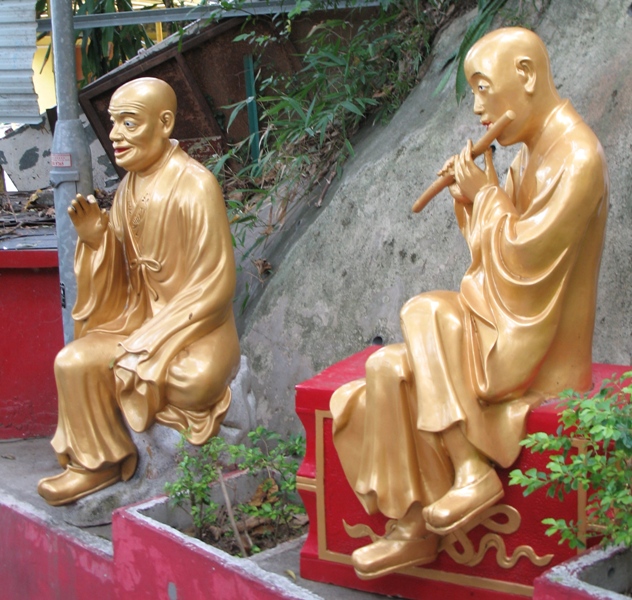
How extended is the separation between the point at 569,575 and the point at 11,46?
4.49 m

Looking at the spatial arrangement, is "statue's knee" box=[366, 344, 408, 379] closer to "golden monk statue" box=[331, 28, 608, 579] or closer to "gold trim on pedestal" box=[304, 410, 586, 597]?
"golden monk statue" box=[331, 28, 608, 579]

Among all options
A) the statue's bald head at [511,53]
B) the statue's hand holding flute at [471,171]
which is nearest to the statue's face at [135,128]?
the statue's hand holding flute at [471,171]

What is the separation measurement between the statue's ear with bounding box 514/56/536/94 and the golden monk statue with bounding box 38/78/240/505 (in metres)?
1.35

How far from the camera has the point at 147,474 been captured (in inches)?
144

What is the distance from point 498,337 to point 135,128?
172 centimetres

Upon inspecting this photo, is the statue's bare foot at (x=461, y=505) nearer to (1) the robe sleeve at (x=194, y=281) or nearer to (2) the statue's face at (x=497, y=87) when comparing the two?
(2) the statue's face at (x=497, y=87)

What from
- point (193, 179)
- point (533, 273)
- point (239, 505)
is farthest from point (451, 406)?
point (193, 179)

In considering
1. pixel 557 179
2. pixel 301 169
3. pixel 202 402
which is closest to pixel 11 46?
pixel 301 169

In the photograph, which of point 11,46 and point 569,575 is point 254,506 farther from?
point 11,46

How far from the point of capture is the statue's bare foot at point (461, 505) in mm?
2502

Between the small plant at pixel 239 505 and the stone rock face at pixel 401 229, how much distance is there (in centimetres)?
112

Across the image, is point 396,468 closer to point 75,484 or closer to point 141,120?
point 75,484

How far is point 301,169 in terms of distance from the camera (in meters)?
5.57

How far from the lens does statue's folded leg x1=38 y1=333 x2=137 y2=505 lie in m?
3.61
